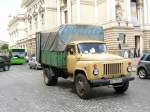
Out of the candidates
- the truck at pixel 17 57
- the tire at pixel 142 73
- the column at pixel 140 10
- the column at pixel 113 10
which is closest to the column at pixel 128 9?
the column at pixel 113 10

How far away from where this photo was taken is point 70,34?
14703mm

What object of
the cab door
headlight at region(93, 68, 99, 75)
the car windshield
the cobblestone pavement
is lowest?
the cobblestone pavement

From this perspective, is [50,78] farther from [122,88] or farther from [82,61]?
[122,88]

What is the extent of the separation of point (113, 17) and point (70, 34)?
35018 mm

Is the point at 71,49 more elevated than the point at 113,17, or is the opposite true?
the point at 113,17

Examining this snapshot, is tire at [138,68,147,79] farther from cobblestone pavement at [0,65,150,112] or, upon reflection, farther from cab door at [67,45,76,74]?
cab door at [67,45,76,74]

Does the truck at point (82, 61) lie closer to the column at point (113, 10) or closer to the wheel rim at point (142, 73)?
the wheel rim at point (142, 73)

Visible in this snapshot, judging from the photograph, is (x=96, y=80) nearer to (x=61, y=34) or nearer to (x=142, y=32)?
(x=61, y=34)

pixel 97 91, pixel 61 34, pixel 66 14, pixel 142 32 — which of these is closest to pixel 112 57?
pixel 97 91

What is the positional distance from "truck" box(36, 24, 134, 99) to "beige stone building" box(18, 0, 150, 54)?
31295mm

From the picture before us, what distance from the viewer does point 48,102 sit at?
1091 centimetres

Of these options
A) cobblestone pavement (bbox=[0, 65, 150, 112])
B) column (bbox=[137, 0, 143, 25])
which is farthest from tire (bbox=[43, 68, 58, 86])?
column (bbox=[137, 0, 143, 25])

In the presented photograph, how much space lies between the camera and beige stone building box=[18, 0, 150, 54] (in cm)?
4853

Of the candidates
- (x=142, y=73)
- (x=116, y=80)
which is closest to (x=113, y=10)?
(x=142, y=73)
